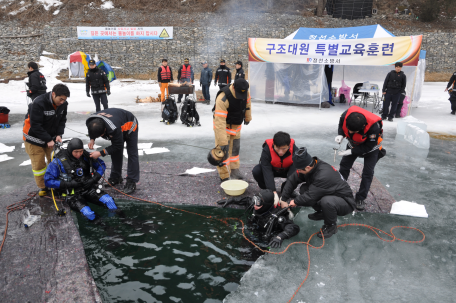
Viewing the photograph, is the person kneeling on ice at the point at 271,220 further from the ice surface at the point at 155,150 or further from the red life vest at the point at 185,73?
the red life vest at the point at 185,73

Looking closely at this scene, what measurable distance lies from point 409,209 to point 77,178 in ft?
13.7

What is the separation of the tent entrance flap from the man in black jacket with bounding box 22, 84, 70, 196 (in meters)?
9.07

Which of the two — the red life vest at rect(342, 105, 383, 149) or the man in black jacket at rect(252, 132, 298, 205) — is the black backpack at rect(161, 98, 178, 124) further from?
the red life vest at rect(342, 105, 383, 149)

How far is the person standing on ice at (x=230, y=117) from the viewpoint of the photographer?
13.7ft

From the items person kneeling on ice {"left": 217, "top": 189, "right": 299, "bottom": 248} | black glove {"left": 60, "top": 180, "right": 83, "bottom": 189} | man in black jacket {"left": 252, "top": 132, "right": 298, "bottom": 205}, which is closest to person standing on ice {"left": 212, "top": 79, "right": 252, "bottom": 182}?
man in black jacket {"left": 252, "top": 132, "right": 298, "bottom": 205}

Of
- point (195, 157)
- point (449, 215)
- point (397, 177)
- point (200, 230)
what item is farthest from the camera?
point (195, 157)

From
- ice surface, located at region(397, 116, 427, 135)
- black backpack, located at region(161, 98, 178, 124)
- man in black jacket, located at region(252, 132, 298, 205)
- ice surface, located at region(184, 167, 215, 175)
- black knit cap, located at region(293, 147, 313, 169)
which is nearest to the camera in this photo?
black knit cap, located at region(293, 147, 313, 169)

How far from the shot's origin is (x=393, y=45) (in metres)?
9.20

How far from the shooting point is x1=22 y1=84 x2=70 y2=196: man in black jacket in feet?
12.5

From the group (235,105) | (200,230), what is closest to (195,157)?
A: (235,105)

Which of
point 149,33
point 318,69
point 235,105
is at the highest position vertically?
point 149,33

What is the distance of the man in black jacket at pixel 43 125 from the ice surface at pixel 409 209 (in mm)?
4372

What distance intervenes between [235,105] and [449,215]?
307 cm

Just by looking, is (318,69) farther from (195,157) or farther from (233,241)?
(233,241)
